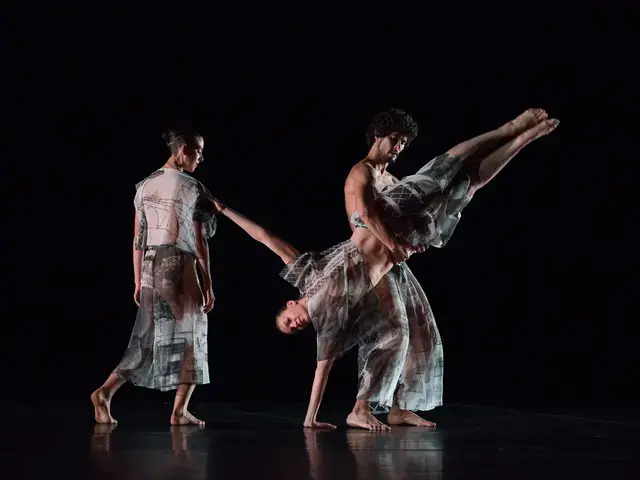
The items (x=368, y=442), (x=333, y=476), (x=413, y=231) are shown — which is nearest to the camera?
(x=333, y=476)

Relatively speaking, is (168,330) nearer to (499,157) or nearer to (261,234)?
(261,234)

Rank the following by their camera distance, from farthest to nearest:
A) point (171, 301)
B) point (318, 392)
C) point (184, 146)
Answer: point (184, 146), point (171, 301), point (318, 392)

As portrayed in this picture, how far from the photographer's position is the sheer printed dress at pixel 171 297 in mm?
4332

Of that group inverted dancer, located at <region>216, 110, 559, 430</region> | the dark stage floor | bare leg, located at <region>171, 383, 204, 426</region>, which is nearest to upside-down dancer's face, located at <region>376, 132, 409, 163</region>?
inverted dancer, located at <region>216, 110, 559, 430</region>

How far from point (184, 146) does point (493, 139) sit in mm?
1274

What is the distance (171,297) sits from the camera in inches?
171

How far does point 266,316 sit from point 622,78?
237 cm

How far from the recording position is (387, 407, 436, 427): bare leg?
4.43 m

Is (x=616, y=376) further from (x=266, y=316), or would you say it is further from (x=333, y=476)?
(x=333, y=476)

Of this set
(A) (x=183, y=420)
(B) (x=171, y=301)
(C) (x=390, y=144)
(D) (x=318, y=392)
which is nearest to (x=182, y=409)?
(A) (x=183, y=420)

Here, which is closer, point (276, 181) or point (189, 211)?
point (189, 211)

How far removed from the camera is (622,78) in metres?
6.00

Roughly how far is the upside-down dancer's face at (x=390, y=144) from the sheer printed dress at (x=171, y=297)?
2.39 feet

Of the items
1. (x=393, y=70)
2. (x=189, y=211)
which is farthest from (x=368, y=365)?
(x=393, y=70)
